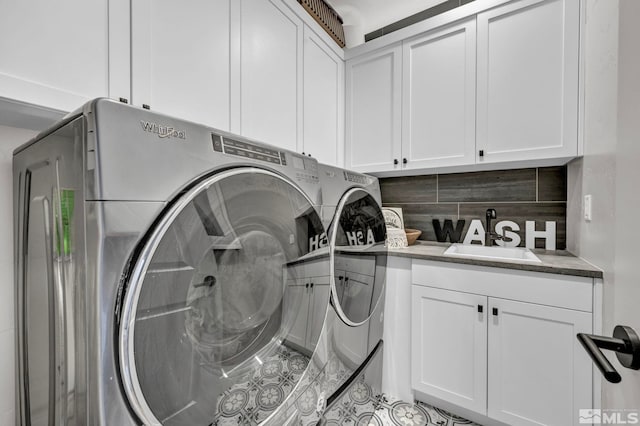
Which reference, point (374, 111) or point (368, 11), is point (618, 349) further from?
point (368, 11)

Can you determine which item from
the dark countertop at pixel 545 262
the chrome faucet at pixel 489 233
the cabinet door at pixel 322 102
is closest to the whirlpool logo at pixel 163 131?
the cabinet door at pixel 322 102

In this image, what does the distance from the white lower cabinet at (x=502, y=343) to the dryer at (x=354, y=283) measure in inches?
11.1

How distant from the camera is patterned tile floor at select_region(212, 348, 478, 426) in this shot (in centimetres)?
70

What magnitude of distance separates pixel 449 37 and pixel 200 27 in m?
1.53

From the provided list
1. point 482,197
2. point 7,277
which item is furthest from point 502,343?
point 7,277

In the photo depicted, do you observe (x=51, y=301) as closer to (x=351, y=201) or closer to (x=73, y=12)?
(x=73, y=12)

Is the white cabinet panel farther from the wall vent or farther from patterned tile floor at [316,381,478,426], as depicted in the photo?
the wall vent

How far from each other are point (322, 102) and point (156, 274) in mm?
1681

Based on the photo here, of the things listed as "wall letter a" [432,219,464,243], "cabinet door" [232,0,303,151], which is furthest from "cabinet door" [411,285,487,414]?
"cabinet door" [232,0,303,151]

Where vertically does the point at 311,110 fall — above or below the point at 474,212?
above

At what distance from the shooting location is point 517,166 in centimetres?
175

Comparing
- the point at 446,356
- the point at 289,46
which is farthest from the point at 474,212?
the point at 289,46

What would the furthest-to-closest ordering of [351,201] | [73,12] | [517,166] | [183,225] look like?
1. [517,166]
2. [351,201]
3. [73,12]
4. [183,225]

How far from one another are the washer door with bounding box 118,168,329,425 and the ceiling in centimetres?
182
